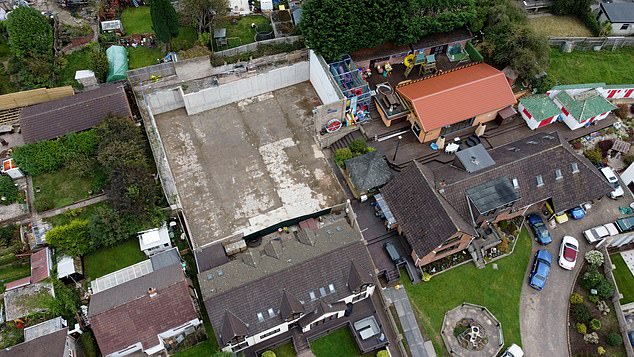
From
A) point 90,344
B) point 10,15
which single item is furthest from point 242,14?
point 90,344

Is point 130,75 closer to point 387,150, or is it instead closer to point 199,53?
point 199,53

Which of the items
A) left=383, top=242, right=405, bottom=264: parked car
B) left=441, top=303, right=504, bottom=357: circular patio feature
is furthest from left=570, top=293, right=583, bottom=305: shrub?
left=383, top=242, right=405, bottom=264: parked car

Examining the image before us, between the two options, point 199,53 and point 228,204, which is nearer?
point 228,204

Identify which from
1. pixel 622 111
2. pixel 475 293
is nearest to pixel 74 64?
pixel 475 293

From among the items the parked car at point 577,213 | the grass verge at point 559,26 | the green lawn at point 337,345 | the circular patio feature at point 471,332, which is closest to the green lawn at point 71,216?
the green lawn at point 337,345

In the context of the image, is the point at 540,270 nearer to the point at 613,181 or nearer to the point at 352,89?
the point at 613,181

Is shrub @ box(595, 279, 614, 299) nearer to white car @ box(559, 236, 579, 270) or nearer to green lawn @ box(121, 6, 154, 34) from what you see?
white car @ box(559, 236, 579, 270)
